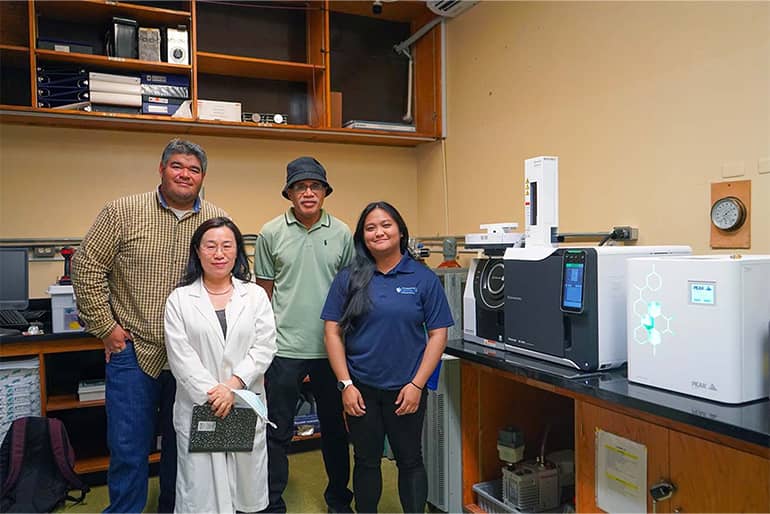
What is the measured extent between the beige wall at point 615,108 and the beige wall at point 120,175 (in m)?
0.77

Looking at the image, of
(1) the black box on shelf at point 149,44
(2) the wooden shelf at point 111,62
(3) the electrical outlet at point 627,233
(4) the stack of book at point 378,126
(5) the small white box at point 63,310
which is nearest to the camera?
(3) the electrical outlet at point 627,233

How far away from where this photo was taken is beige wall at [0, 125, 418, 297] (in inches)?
123

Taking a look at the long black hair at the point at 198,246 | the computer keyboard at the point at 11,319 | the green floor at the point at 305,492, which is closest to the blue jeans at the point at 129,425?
the long black hair at the point at 198,246

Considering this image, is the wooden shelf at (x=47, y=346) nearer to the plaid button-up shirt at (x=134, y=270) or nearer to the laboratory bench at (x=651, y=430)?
the plaid button-up shirt at (x=134, y=270)

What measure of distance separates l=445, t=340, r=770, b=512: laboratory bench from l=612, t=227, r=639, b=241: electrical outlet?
0.78 m

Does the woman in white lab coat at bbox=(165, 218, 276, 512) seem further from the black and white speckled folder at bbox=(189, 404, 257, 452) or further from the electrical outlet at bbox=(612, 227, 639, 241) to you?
the electrical outlet at bbox=(612, 227, 639, 241)

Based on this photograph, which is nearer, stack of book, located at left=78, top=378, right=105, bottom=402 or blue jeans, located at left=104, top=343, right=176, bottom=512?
blue jeans, located at left=104, top=343, right=176, bottom=512

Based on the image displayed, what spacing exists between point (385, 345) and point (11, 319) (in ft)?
6.45

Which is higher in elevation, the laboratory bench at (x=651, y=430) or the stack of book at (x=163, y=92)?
the stack of book at (x=163, y=92)

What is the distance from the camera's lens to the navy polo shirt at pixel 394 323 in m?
1.96

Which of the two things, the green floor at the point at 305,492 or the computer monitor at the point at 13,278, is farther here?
the computer monitor at the point at 13,278

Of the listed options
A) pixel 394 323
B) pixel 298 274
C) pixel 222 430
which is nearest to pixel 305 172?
pixel 298 274

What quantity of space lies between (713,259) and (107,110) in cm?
300

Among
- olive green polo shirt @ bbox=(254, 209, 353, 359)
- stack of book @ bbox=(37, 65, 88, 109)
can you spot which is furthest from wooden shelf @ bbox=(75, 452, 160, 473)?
stack of book @ bbox=(37, 65, 88, 109)
